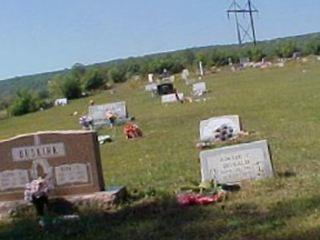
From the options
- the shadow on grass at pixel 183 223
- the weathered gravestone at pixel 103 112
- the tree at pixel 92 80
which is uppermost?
the tree at pixel 92 80

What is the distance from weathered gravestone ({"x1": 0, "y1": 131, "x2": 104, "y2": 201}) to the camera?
25.9ft

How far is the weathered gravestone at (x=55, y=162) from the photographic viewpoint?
7.89m

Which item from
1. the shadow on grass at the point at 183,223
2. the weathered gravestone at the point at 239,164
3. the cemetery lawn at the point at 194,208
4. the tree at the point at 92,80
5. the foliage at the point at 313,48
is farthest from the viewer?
the foliage at the point at 313,48

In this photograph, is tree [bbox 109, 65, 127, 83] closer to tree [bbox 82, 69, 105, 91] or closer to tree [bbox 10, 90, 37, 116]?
tree [bbox 82, 69, 105, 91]

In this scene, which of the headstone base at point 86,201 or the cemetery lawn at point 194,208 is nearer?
the cemetery lawn at point 194,208

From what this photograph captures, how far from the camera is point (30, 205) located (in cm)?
789

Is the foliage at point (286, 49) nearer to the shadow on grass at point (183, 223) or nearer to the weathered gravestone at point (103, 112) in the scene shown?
the weathered gravestone at point (103, 112)

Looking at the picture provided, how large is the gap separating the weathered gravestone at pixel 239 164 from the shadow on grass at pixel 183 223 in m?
0.83

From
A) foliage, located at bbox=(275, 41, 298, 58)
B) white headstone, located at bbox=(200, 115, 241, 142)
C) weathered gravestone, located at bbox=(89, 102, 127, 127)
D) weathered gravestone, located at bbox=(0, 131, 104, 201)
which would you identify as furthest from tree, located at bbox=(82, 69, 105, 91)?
weathered gravestone, located at bbox=(0, 131, 104, 201)

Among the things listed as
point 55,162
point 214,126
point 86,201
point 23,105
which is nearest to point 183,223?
point 86,201

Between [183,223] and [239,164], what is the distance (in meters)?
1.85

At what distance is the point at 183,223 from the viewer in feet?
21.4

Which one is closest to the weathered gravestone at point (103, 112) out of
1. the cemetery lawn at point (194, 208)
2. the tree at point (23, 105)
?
the cemetery lawn at point (194, 208)

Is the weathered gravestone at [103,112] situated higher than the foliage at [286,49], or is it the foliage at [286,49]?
the foliage at [286,49]
